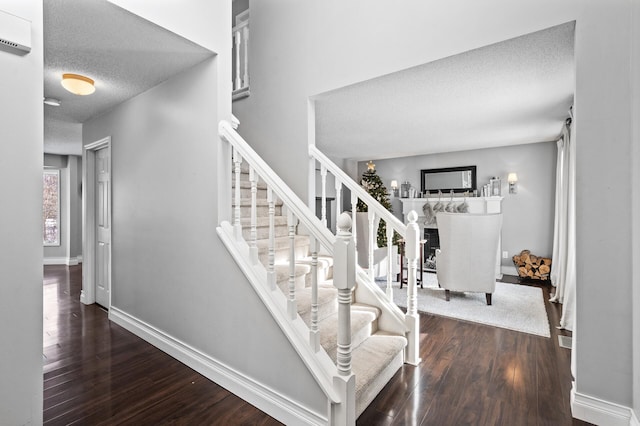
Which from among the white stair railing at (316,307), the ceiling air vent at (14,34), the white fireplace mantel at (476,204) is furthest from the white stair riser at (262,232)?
the white fireplace mantel at (476,204)

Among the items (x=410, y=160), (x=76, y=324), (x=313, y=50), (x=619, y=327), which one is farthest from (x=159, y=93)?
(x=410, y=160)

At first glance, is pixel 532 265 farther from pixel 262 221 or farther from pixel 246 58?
pixel 246 58

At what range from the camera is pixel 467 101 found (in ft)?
10.9

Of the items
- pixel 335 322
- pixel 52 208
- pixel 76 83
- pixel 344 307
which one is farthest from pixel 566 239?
pixel 52 208

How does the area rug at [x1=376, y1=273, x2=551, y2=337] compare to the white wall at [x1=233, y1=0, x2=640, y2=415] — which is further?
the area rug at [x1=376, y1=273, x2=551, y2=337]

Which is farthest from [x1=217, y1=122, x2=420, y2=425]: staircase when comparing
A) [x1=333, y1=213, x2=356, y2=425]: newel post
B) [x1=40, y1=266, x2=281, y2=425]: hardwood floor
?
[x1=40, y1=266, x2=281, y2=425]: hardwood floor

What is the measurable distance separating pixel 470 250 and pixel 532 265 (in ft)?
7.60

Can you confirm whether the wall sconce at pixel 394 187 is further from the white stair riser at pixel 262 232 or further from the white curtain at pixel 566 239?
the white stair riser at pixel 262 232

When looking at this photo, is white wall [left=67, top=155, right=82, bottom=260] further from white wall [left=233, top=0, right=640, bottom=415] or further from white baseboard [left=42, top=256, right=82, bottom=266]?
white wall [left=233, top=0, right=640, bottom=415]

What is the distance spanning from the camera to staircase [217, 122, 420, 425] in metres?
1.62

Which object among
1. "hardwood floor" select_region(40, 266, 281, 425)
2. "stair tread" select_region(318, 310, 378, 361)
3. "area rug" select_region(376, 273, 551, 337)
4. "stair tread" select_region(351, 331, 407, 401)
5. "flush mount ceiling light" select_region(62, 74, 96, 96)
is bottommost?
"hardwood floor" select_region(40, 266, 281, 425)

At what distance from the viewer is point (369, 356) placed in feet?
7.01

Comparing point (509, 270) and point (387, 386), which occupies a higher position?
point (509, 270)

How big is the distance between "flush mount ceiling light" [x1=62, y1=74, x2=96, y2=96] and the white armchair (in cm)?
391
